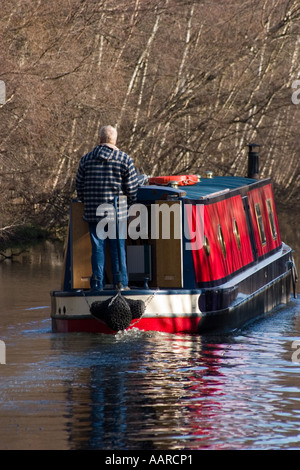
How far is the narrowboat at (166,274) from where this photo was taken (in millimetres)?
12188

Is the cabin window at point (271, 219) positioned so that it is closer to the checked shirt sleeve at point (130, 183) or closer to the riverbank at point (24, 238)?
the checked shirt sleeve at point (130, 183)

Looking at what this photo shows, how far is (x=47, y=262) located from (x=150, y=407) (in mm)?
14047

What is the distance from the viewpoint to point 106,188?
1212cm

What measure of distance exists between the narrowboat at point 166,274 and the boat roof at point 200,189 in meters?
0.01

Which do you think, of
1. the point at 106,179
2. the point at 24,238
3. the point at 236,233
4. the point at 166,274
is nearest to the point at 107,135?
the point at 106,179

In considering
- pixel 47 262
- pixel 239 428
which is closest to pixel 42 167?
pixel 47 262

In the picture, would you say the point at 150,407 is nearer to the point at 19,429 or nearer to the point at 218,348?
the point at 19,429

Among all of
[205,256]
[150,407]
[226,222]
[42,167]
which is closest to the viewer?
[150,407]

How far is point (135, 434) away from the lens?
8.13 meters

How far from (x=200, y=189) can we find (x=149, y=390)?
4.99m

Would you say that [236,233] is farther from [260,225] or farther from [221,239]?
[260,225]

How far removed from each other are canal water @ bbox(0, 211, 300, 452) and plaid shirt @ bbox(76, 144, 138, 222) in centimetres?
146

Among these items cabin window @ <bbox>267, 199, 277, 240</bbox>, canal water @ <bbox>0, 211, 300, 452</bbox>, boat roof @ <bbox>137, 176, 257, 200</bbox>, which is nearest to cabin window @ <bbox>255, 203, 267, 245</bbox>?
boat roof @ <bbox>137, 176, 257, 200</bbox>

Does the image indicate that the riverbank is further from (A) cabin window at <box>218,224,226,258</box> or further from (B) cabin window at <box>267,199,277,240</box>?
(A) cabin window at <box>218,224,226,258</box>
